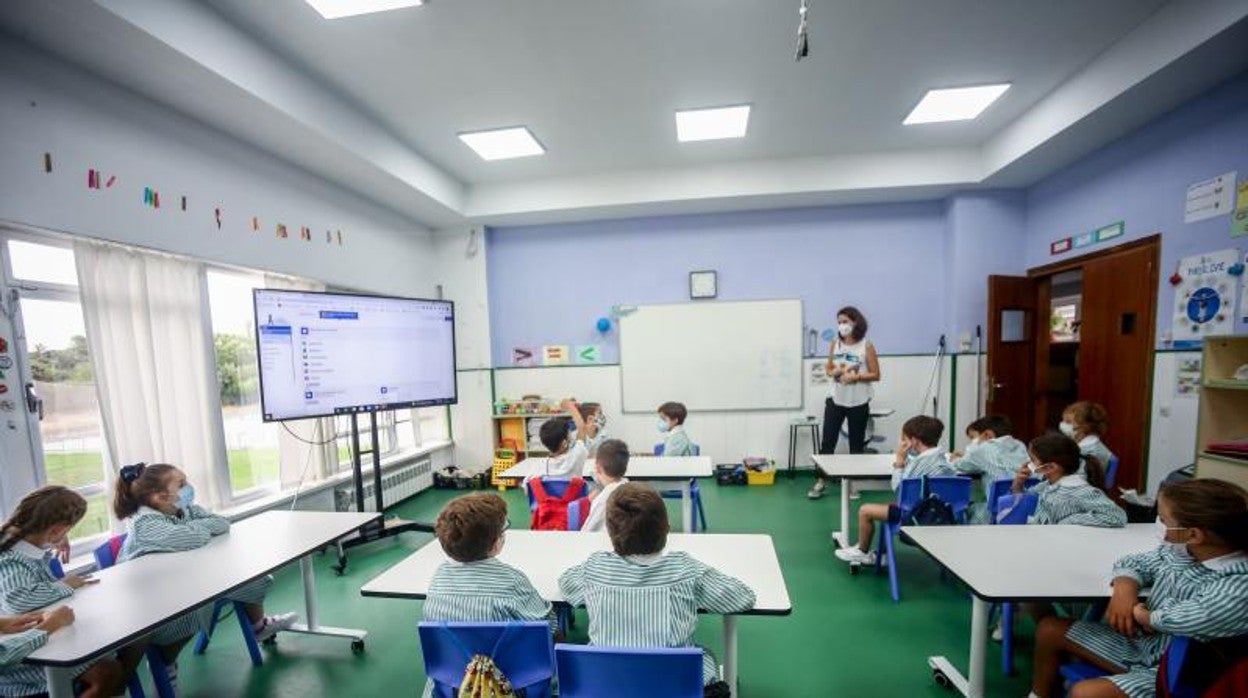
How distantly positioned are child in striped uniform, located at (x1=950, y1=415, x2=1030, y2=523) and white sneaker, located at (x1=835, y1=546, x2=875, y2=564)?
0.64m

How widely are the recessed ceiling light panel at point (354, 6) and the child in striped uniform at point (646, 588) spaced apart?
2.69 metres

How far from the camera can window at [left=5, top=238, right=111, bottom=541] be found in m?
2.16

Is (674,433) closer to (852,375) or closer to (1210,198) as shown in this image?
(852,375)

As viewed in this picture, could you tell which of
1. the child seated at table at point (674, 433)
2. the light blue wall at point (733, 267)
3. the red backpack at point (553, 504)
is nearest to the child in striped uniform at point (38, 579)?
the red backpack at point (553, 504)

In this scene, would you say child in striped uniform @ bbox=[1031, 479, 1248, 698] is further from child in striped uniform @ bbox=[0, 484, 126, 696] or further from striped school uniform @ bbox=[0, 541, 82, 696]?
striped school uniform @ bbox=[0, 541, 82, 696]

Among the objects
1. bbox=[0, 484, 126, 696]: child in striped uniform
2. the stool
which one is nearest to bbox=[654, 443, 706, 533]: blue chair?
the stool

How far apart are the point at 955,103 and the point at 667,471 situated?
3.69 metres

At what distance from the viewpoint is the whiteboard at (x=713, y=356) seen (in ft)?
16.6

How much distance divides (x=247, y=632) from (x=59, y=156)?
2.48 metres

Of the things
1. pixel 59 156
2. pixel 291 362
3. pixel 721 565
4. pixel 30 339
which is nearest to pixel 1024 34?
pixel 721 565

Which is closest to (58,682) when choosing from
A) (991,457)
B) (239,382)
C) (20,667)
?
(20,667)

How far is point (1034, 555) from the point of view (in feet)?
5.51

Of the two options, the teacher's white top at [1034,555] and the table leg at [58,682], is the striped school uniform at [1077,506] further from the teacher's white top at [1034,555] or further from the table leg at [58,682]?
the table leg at [58,682]

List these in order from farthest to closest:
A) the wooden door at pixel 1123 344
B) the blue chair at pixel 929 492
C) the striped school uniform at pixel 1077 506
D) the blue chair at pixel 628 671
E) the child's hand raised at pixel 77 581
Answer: the wooden door at pixel 1123 344, the blue chair at pixel 929 492, the striped school uniform at pixel 1077 506, the child's hand raised at pixel 77 581, the blue chair at pixel 628 671
